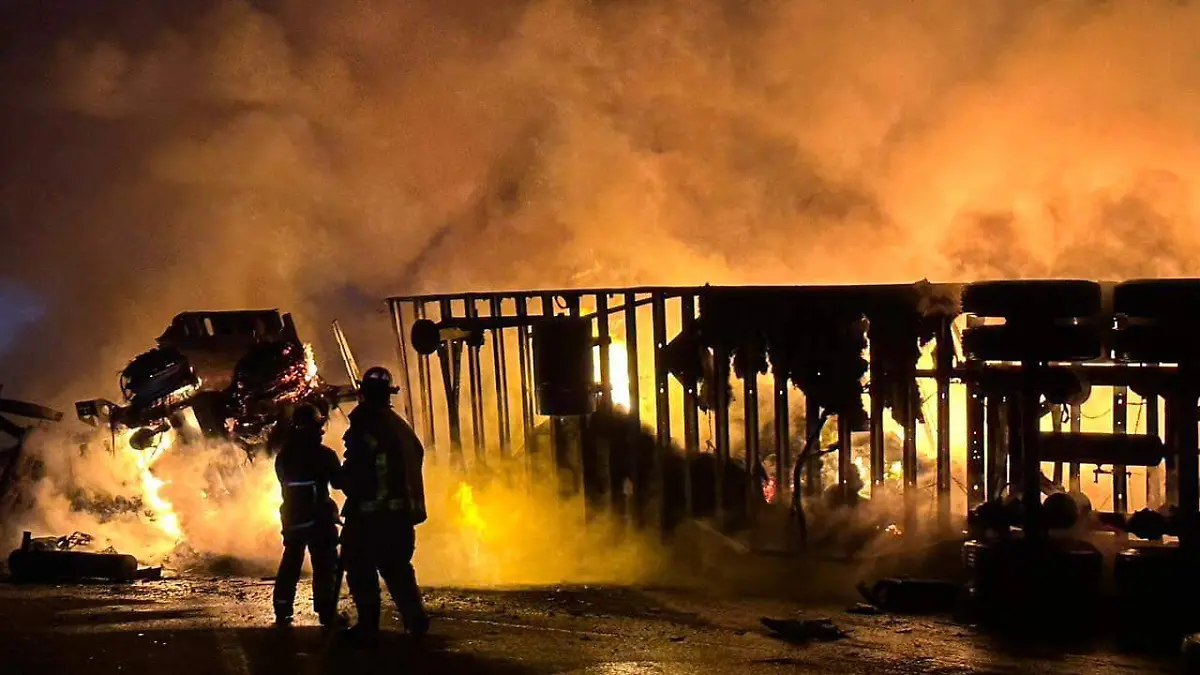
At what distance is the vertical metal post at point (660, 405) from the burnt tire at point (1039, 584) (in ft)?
9.61

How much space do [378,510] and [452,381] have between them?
4517 mm

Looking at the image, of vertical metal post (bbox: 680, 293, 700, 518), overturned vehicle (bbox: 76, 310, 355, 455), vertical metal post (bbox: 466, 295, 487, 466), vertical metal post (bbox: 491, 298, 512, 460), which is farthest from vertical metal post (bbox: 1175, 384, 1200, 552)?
overturned vehicle (bbox: 76, 310, 355, 455)

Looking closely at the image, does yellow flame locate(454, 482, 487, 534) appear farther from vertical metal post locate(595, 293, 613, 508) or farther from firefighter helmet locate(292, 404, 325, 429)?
firefighter helmet locate(292, 404, 325, 429)

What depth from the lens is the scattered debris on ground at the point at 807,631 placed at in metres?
6.64

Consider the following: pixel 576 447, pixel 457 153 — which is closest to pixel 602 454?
pixel 576 447

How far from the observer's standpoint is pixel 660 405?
30.9ft

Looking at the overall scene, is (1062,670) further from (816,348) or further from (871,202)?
(871,202)

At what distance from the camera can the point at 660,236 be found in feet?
49.6

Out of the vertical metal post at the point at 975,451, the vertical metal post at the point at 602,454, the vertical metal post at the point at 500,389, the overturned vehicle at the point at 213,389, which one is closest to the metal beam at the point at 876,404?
the vertical metal post at the point at 975,451

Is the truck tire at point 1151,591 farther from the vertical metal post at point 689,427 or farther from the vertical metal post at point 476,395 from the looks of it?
the vertical metal post at point 476,395

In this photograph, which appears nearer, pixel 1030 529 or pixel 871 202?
pixel 1030 529

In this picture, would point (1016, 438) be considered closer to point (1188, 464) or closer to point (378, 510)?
point (1188, 464)

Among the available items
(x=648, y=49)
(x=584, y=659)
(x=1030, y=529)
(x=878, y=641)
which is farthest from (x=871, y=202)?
(x=584, y=659)

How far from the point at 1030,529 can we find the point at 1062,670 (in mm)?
1342
